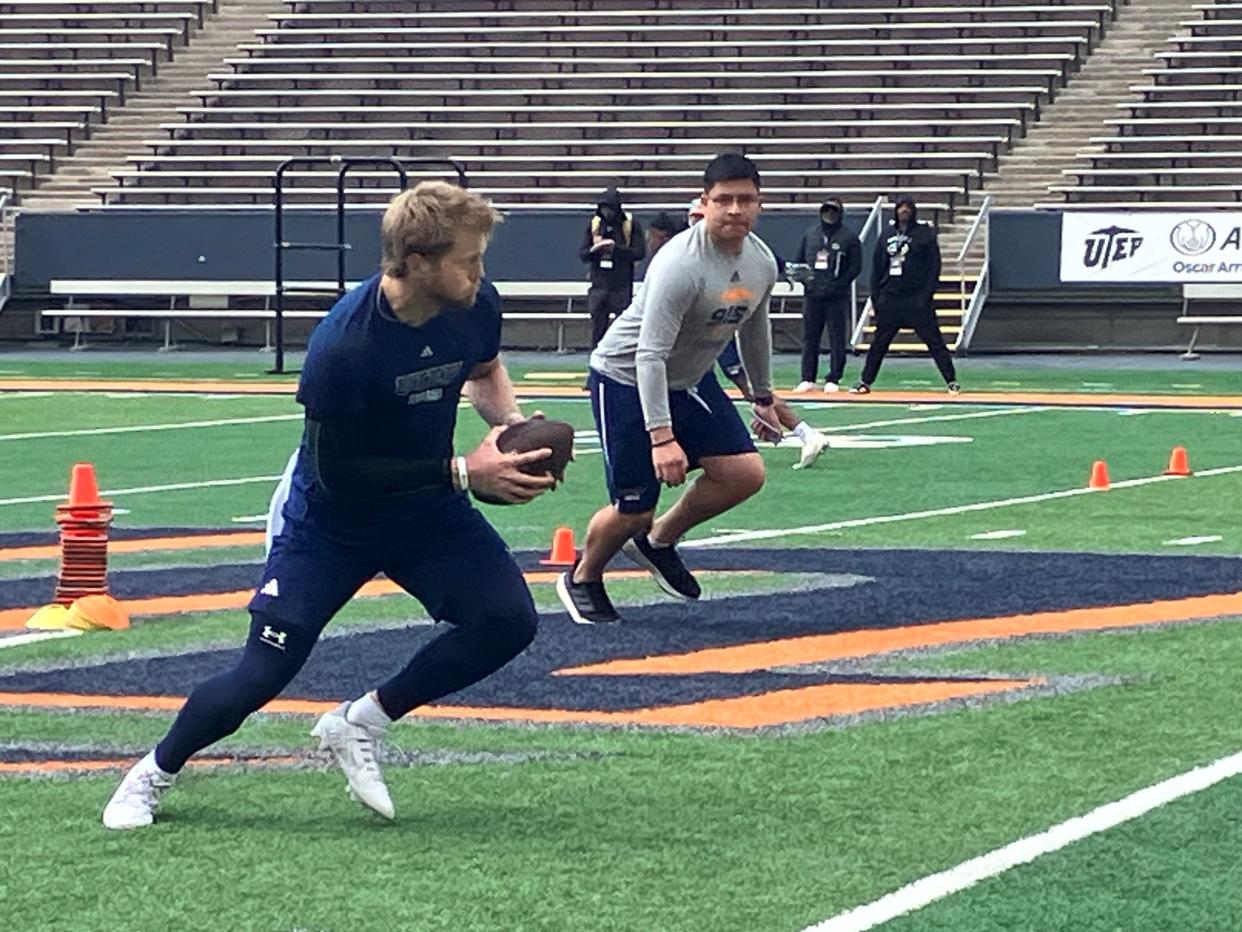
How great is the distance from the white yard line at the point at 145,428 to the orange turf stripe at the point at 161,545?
6.40m

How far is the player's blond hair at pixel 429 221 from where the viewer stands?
5762mm

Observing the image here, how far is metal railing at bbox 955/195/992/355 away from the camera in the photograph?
29.6 metres

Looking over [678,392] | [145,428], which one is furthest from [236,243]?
[678,392]

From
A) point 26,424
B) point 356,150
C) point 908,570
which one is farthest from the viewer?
point 356,150

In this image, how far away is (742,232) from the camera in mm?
9305

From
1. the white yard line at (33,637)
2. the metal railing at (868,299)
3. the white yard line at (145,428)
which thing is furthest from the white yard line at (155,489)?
the metal railing at (868,299)

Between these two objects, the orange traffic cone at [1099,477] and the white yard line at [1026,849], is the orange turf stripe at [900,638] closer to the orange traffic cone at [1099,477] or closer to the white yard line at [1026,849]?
the white yard line at [1026,849]

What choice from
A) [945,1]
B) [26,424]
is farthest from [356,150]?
Answer: [26,424]

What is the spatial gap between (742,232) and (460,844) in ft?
12.7

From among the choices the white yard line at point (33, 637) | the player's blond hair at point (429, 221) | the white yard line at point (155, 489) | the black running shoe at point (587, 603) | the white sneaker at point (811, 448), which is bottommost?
the white yard line at point (155, 489)

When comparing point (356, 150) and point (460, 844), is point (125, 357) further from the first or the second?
point (460, 844)

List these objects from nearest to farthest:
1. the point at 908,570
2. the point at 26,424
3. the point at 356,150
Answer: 1. the point at 908,570
2. the point at 26,424
3. the point at 356,150

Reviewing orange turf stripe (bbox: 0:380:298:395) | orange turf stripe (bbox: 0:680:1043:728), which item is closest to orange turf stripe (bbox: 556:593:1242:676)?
orange turf stripe (bbox: 0:680:1043:728)

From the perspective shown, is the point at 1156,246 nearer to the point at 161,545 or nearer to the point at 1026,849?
the point at 161,545
